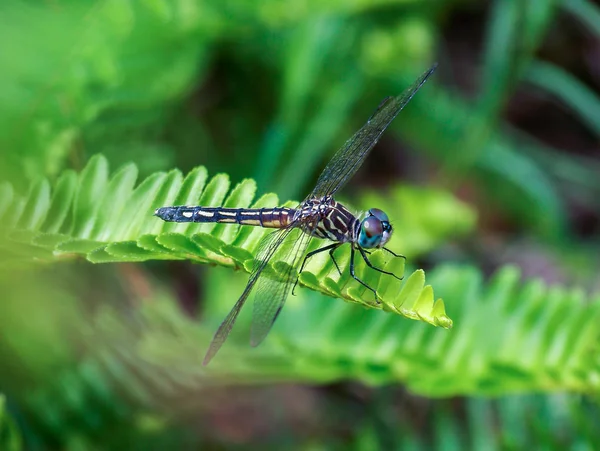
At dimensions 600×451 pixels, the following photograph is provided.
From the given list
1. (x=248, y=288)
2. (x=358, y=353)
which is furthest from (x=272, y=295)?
(x=358, y=353)

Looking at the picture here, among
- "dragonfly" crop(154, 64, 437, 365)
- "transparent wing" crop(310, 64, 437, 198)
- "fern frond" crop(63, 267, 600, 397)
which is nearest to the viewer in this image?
"dragonfly" crop(154, 64, 437, 365)

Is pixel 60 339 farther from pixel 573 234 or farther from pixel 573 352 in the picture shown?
pixel 573 234

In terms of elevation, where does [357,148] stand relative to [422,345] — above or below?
above

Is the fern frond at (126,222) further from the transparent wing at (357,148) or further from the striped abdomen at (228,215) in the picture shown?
the transparent wing at (357,148)

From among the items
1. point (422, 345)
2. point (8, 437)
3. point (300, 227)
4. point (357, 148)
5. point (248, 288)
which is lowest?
point (8, 437)

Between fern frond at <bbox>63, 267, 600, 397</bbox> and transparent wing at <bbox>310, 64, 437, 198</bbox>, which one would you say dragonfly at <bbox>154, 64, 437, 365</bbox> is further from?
fern frond at <bbox>63, 267, 600, 397</bbox>

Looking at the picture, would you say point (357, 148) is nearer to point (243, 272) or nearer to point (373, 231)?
point (373, 231)

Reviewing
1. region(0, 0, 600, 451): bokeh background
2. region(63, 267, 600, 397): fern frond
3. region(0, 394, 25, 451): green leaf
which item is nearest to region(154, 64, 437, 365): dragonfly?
region(0, 0, 600, 451): bokeh background
